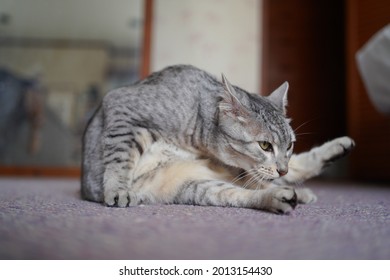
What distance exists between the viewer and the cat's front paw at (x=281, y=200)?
0.73 meters

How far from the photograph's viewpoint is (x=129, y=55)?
2.87 meters

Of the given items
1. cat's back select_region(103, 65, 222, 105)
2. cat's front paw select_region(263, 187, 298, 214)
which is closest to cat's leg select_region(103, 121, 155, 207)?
cat's back select_region(103, 65, 222, 105)

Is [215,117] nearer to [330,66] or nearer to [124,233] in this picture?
[124,233]

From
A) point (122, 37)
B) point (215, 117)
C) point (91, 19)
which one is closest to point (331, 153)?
point (215, 117)

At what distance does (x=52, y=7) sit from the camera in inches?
116

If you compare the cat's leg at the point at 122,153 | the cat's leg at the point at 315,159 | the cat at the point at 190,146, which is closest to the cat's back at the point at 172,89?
the cat at the point at 190,146

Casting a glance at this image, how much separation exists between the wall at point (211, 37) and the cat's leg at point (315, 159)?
5.75 feet

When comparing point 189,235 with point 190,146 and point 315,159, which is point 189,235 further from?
point 315,159

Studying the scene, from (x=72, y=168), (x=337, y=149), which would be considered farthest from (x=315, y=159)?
(x=72, y=168)

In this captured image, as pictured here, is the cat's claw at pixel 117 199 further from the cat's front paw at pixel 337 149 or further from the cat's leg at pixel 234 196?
the cat's front paw at pixel 337 149

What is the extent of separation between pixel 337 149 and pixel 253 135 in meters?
0.32

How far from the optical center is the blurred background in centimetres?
282

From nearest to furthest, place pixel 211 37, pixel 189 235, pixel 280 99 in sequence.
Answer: pixel 189 235 → pixel 280 99 → pixel 211 37
